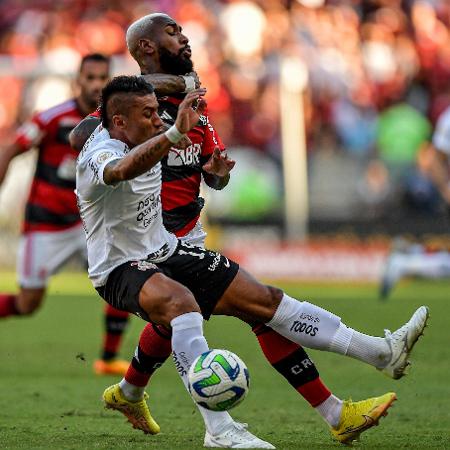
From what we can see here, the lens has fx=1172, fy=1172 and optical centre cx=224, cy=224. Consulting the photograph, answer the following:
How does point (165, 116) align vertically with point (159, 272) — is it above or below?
above

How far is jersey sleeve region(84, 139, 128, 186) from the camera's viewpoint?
5.38 m

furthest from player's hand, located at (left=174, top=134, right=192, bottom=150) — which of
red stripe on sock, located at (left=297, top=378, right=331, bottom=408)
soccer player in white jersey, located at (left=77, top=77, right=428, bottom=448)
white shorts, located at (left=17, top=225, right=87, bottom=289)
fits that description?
white shorts, located at (left=17, top=225, right=87, bottom=289)

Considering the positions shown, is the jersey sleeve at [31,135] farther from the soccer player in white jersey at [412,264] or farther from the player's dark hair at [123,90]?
the soccer player in white jersey at [412,264]

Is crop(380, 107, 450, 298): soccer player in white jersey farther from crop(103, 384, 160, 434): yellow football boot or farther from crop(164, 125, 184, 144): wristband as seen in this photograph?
crop(164, 125, 184, 144): wristband

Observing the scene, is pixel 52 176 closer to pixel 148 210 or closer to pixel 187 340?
pixel 148 210

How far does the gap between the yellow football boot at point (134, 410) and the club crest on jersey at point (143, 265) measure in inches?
43.9

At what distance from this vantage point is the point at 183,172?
6426mm

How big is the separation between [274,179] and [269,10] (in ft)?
10.4

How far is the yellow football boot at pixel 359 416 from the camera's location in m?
5.77

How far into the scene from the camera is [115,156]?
5.41 m

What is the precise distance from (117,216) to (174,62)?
1.14m

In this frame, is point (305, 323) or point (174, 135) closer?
point (174, 135)

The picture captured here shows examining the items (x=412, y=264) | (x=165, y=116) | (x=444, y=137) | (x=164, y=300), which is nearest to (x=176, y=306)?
(x=164, y=300)

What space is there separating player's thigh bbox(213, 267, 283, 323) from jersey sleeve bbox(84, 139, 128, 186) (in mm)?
894
